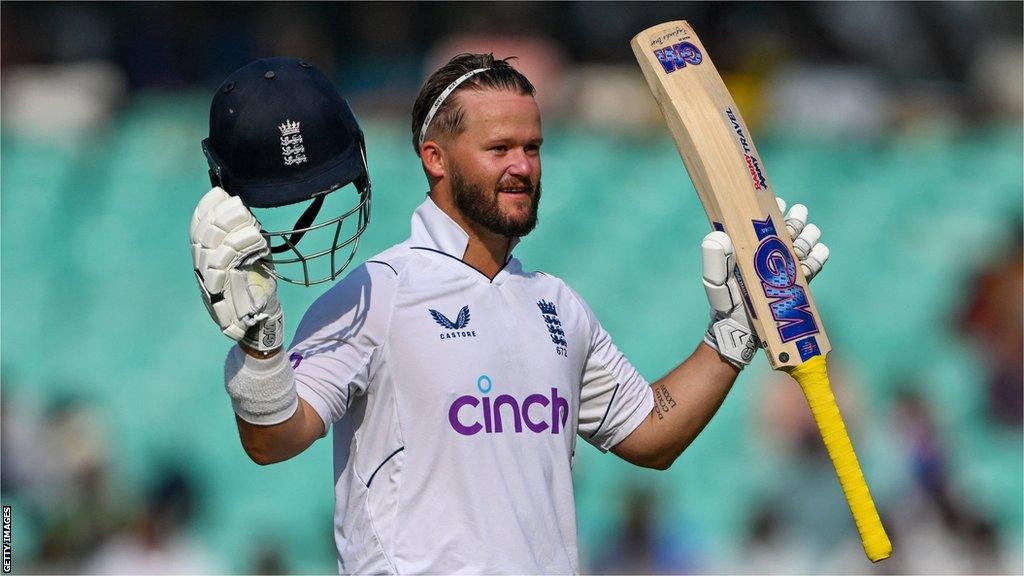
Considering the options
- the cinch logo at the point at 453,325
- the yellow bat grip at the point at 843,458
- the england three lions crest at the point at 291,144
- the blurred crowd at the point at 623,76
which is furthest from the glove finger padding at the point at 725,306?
the blurred crowd at the point at 623,76

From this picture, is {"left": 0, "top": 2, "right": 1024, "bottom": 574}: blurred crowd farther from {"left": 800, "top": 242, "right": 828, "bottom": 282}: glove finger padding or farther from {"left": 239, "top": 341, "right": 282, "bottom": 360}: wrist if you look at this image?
{"left": 239, "top": 341, "right": 282, "bottom": 360}: wrist

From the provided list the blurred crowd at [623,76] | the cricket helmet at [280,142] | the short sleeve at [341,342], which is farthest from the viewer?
the blurred crowd at [623,76]

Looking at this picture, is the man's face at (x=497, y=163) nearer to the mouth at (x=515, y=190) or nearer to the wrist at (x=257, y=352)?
the mouth at (x=515, y=190)

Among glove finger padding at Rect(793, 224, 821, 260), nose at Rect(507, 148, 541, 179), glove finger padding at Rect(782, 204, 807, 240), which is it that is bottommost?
glove finger padding at Rect(793, 224, 821, 260)

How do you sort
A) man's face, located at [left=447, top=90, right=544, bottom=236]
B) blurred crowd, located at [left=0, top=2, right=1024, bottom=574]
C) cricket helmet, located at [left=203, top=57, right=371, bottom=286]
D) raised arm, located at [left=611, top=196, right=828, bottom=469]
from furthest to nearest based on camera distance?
blurred crowd, located at [left=0, top=2, right=1024, bottom=574] → raised arm, located at [left=611, top=196, right=828, bottom=469] → man's face, located at [left=447, top=90, right=544, bottom=236] → cricket helmet, located at [left=203, top=57, right=371, bottom=286]

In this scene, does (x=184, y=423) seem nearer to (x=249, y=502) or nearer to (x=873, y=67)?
(x=249, y=502)

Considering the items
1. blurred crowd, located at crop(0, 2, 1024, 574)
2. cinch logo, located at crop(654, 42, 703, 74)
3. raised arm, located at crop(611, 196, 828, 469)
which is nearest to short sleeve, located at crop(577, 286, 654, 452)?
raised arm, located at crop(611, 196, 828, 469)

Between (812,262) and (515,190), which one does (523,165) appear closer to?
(515,190)

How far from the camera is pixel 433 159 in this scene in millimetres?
2953

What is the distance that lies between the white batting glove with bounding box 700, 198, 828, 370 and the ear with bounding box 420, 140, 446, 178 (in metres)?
0.59

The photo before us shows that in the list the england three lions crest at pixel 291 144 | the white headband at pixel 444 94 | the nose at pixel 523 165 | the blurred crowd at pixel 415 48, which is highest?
the blurred crowd at pixel 415 48

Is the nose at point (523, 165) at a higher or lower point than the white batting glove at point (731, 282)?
higher

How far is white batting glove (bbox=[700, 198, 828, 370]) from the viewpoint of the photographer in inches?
113

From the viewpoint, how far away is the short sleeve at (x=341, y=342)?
2.61 metres
